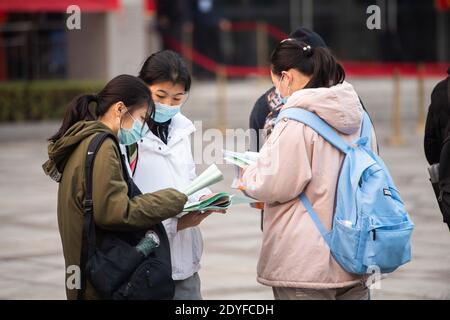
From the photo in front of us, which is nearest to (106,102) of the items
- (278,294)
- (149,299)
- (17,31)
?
(149,299)

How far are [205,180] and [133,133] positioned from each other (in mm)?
372

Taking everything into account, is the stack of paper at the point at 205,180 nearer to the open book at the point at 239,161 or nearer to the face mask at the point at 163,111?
the open book at the point at 239,161

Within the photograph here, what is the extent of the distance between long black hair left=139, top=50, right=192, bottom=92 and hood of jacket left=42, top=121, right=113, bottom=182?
0.64 metres

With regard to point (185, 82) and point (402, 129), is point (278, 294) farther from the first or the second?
point (402, 129)

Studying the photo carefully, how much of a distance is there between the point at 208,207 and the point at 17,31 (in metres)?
15.4

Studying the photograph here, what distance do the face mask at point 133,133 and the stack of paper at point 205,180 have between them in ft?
1.04

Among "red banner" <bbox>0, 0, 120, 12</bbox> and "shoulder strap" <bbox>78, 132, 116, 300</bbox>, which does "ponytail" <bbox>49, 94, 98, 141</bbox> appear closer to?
"shoulder strap" <bbox>78, 132, 116, 300</bbox>

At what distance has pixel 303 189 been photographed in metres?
4.06

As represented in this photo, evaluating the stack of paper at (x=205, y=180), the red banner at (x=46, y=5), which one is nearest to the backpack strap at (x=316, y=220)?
the stack of paper at (x=205, y=180)

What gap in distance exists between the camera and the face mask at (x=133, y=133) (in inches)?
161

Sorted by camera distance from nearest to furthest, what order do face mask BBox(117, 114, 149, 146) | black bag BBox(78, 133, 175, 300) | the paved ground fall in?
1. black bag BBox(78, 133, 175, 300)
2. face mask BBox(117, 114, 149, 146)
3. the paved ground

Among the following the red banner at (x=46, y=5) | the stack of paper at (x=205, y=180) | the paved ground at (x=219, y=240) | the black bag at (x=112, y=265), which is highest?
the red banner at (x=46, y=5)

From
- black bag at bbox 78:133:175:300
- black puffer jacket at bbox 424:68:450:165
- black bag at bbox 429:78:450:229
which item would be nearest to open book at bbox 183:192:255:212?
black bag at bbox 78:133:175:300

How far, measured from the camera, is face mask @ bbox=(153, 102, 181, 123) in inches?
178
